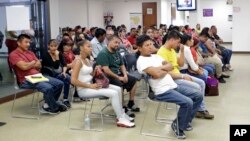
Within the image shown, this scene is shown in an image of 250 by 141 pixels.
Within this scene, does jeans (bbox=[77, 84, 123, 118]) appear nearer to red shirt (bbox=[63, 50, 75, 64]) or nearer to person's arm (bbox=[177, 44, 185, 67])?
person's arm (bbox=[177, 44, 185, 67])

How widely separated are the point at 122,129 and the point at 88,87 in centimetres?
68

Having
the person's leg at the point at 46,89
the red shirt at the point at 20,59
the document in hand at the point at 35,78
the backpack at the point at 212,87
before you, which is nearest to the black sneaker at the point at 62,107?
the person's leg at the point at 46,89

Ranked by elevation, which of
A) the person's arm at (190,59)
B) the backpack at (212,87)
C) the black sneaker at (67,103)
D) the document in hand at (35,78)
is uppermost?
the person's arm at (190,59)

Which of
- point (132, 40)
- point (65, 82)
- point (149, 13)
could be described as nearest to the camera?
point (65, 82)

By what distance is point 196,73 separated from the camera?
4.96 metres

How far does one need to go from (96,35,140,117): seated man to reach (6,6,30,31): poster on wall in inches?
95.8

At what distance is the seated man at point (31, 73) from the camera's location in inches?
187

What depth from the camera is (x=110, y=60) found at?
4.63 meters

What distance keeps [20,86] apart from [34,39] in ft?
9.40

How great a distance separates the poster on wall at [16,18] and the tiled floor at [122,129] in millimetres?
1494

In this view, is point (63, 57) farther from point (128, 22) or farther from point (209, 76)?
point (128, 22)

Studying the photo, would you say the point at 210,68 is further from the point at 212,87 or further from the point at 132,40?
the point at 132,40

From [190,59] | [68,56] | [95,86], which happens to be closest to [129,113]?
[95,86]

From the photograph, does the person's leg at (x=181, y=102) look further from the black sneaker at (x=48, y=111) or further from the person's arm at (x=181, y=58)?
the black sneaker at (x=48, y=111)
